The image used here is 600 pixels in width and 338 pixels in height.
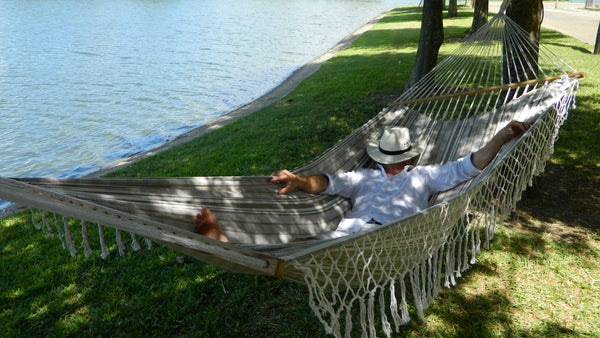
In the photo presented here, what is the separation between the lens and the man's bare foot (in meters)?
1.95

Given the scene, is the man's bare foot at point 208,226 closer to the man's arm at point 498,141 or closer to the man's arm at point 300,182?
the man's arm at point 300,182

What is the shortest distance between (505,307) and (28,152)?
6568mm

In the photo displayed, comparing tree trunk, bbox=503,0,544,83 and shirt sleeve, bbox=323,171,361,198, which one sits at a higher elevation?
tree trunk, bbox=503,0,544,83

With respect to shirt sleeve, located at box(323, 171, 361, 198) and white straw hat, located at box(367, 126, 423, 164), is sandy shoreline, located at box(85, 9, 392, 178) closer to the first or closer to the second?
shirt sleeve, located at box(323, 171, 361, 198)

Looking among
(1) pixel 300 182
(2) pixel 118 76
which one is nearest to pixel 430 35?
(1) pixel 300 182

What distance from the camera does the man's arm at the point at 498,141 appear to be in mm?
2348

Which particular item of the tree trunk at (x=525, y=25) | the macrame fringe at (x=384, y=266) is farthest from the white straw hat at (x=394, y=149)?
the tree trunk at (x=525, y=25)

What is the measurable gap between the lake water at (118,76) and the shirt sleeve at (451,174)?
14.6 feet

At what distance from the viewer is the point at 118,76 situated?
10.8 m

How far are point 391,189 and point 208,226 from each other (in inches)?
44.2

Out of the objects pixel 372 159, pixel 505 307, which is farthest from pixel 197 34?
pixel 505 307

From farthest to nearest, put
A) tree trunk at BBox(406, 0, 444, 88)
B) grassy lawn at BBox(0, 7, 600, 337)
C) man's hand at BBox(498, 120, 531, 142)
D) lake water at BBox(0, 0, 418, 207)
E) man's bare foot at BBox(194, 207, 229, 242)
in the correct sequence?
lake water at BBox(0, 0, 418, 207) < tree trunk at BBox(406, 0, 444, 88) < man's hand at BBox(498, 120, 531, 142) < grassy lawn at BBox(0, 7, 600, 337) < man's bare foot at BBox(194, 207, 229, 242)

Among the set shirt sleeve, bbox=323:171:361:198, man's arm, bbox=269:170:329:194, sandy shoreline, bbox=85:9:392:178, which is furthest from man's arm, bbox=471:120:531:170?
sandy shoreline, bbox=85:9:392:178

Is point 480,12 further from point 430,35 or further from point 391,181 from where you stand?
point 391,181
